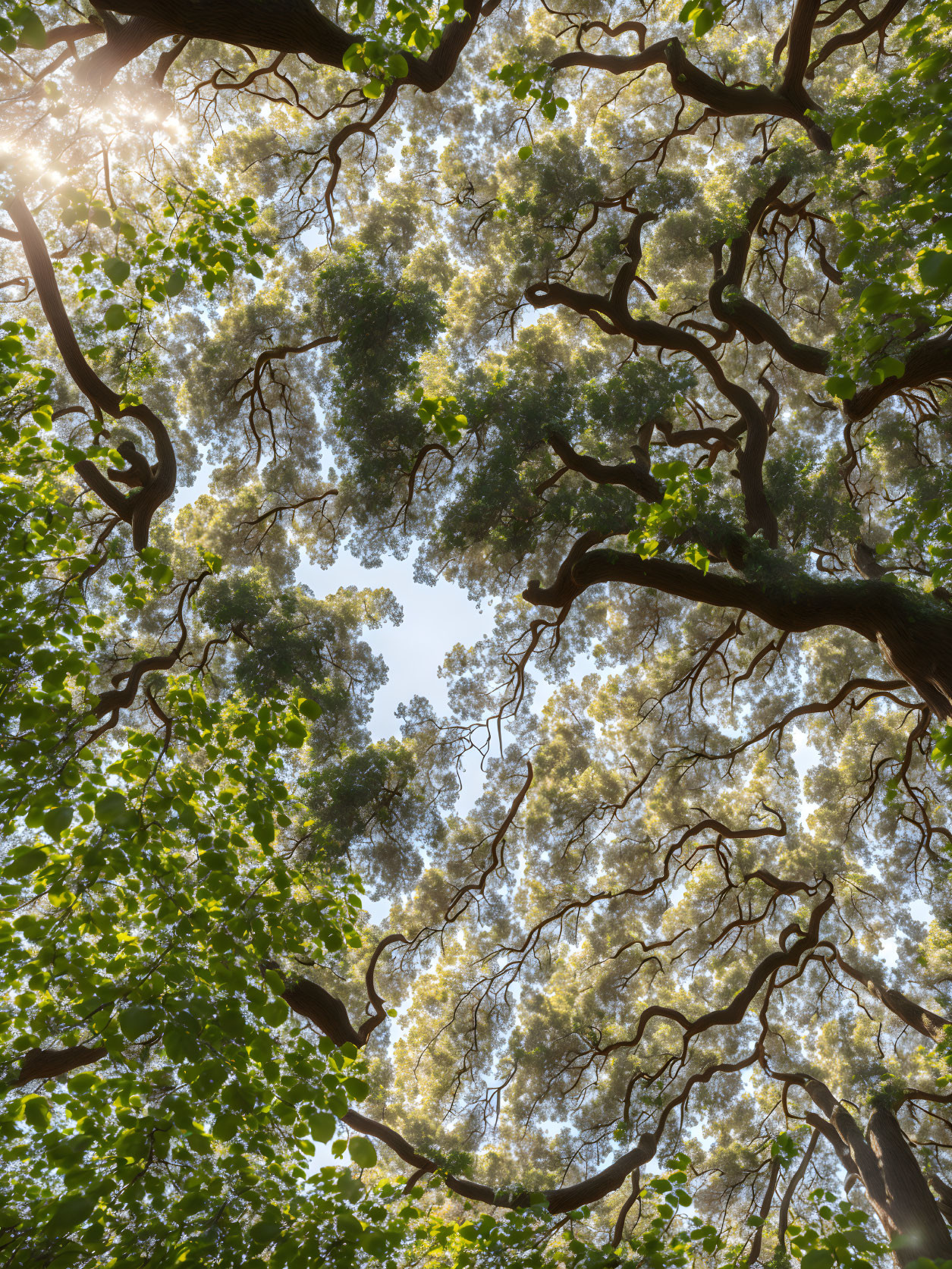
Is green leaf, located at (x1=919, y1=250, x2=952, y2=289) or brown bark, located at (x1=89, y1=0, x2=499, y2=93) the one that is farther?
brown bark, located at (x1=89, y1=0, x2=499, y2=93)

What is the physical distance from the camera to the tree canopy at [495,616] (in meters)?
3.13

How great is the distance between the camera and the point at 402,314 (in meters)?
7.72

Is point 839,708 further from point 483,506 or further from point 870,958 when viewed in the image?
point 483,506

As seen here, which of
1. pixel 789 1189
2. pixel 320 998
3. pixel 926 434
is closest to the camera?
pixel 320 998

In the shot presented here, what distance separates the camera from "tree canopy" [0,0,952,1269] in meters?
3.13

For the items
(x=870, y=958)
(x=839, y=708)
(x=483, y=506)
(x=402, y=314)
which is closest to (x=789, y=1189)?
(x=870, y=958)

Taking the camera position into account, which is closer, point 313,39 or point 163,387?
point 313,39

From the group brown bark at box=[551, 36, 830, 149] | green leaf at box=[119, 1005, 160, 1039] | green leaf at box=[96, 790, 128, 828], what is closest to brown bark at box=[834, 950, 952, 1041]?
green leaf at box=[119, 1005, 160, 1039]

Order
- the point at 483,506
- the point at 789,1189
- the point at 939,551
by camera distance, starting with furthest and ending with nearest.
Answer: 1. the point at 789,1189
2. the point at 483,506
3. the point at 939,551

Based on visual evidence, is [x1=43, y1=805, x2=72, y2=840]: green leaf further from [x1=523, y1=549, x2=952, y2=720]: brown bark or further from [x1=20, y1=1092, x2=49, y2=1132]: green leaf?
[x1=523, y1=549, x2=952, y2=720]: brown bark

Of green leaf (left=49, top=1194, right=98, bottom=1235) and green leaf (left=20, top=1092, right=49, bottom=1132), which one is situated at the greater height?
green leaf (left=20, top=1092, right=49, bottom=1132)

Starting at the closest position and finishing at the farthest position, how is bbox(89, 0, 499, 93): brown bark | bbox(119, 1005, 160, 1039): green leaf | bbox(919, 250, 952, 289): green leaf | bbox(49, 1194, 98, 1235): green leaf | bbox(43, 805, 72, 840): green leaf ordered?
bbox(49, 1194, 98, 1235): green leaf
bbox(119, 1005, 160, 1039): green leaf
bbox(919, 250, 952, 289): green leaf
bbox(43, 805, 72, 840): green leaf
bbox(89, 0, 499, 93): brown bark

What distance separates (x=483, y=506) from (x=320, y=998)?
187 inches

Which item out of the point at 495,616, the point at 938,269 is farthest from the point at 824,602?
the point at 495,616
